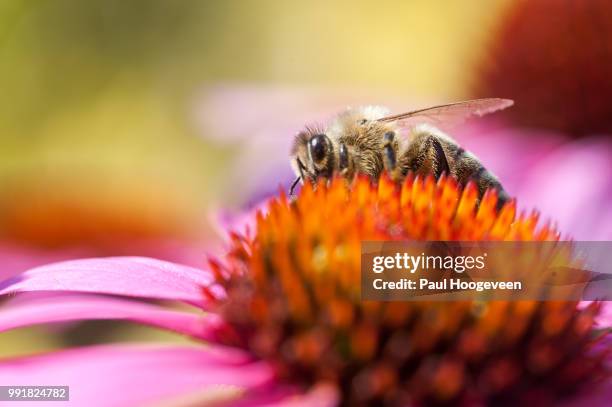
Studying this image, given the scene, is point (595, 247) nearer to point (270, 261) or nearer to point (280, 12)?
point (270, 261)

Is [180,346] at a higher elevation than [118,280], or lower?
lower

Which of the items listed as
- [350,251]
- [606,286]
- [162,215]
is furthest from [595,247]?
[162,215]

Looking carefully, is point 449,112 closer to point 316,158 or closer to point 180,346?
point 316,158

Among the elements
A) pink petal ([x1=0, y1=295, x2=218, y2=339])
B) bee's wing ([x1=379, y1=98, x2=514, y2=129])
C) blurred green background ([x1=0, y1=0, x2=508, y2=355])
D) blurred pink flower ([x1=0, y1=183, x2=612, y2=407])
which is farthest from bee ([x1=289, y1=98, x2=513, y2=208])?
blurred green background ([x1=0, y1=0, x2=508, y2=355])

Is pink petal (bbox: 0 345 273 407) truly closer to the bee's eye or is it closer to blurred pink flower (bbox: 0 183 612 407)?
blurred pink flower (bbox: 0 183 612 407)

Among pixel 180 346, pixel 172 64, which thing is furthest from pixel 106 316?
pixel 172 64

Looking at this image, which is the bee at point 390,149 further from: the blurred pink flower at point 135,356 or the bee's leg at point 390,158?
the blurred pink flower at point 135,356
